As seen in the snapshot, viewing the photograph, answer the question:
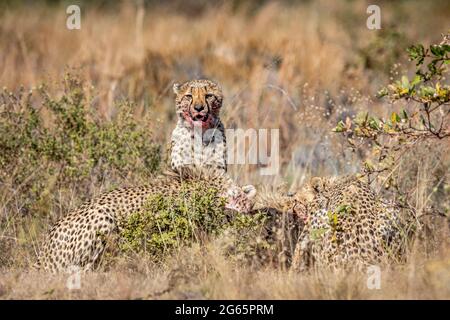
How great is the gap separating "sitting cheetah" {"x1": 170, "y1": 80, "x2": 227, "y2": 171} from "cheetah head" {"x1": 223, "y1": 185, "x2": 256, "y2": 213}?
679 millimetres

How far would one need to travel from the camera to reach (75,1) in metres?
20.8

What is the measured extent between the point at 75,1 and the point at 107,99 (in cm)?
1072

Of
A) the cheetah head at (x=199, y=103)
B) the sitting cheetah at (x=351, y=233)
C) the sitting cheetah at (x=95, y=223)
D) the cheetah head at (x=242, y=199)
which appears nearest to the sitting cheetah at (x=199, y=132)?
the cheetah head at (x=199, y=103)

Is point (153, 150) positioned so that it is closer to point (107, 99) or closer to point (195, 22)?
point (107, 99)

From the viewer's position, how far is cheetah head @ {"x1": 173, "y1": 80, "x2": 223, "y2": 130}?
7617 millimetres

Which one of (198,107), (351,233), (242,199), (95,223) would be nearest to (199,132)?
(198,107)

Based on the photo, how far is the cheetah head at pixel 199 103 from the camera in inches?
300

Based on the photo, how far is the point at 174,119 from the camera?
10594mm

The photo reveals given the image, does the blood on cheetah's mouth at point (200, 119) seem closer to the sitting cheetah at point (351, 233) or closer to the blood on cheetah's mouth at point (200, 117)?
the blood on cheetah's mouth at point (200, 117)

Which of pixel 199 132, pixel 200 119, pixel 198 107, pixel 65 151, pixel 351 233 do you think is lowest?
pixel 351 233

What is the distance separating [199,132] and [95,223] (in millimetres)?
1446

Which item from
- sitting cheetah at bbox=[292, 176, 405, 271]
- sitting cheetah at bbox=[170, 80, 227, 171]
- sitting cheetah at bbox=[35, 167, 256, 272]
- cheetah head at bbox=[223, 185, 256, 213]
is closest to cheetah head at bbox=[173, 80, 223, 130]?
sitting cheetah at bbox=[170, 80, 227, 171]

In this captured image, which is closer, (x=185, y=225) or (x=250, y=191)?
(x=185, y=225)

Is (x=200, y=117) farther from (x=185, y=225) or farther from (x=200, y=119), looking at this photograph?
(x=185, y=225)
